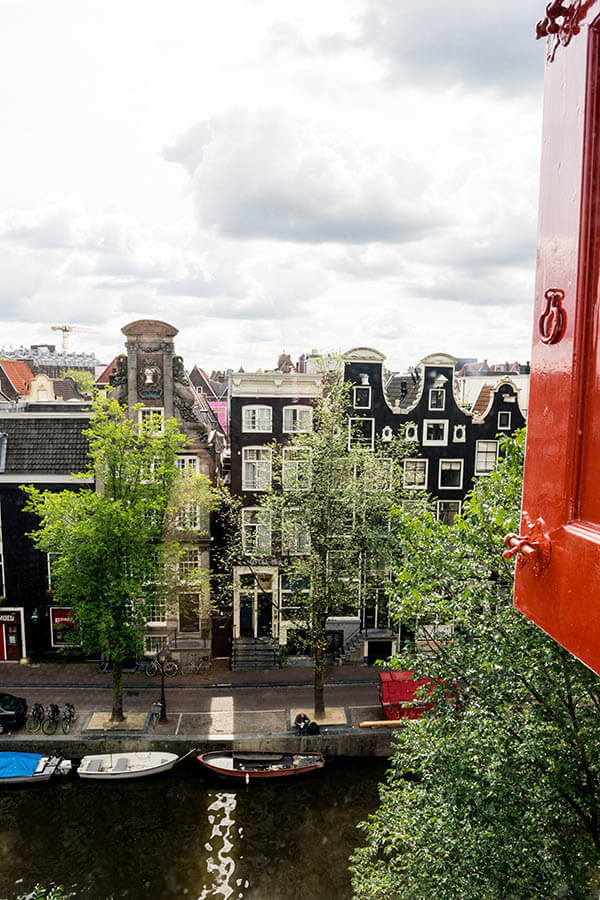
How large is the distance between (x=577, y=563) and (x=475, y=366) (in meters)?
91.9

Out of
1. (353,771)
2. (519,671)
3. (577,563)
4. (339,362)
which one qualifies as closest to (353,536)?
(339,362)

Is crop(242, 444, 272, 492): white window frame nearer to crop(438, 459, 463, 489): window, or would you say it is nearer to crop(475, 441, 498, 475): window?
crop(438, 459, 463, 489): window

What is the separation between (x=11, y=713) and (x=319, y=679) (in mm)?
10701

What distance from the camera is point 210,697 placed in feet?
80.5

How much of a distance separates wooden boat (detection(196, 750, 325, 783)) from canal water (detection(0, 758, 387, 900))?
0.37 meters

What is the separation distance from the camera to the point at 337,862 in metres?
17.1

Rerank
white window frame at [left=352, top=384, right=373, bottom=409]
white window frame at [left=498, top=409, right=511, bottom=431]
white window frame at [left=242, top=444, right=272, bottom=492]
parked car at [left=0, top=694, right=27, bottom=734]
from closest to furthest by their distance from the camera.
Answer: parked car at [left=0, top=694, right=27, bottom=734]
white window frame at [left=242, top=444, right=272, bottom=492]
white window frame at [left=352, top=384, right=373, bottom=409]
white window frame at [left=498, top=409, right=511, bottom=431]

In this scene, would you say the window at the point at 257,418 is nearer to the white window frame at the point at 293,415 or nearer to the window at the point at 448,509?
the white window frame at the point at 293,415

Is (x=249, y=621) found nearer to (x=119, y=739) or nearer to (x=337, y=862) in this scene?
(x=119, y=739)

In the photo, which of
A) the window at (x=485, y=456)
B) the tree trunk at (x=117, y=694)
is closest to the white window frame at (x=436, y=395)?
the window at (x=485, y=456)

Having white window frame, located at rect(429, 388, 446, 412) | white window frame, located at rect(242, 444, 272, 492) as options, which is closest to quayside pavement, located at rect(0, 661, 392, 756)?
white window frame, located at rect(242, 444, 272, 492)

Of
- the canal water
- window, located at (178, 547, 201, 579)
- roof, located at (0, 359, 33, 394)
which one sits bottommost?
the canal water

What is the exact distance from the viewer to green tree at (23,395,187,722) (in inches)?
845

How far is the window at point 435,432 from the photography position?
1113 inches
